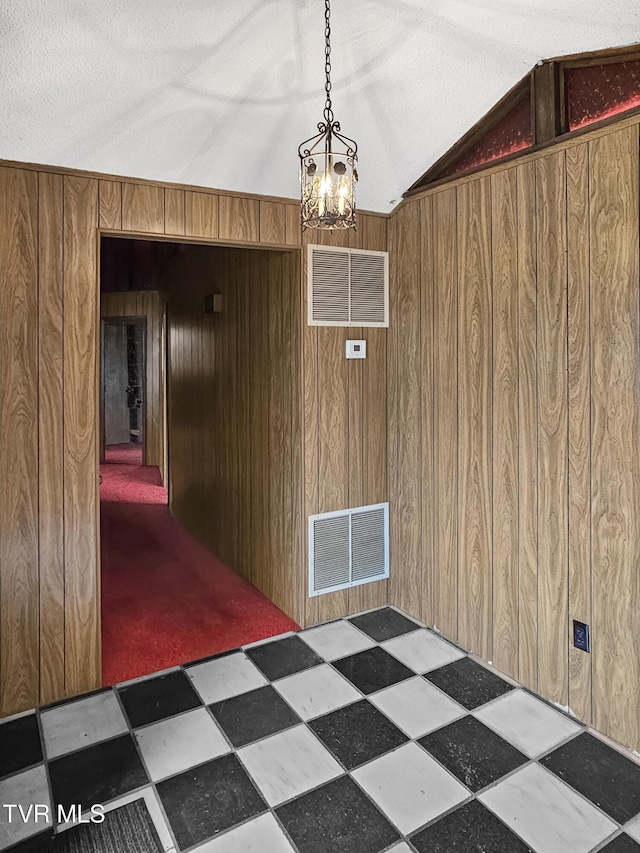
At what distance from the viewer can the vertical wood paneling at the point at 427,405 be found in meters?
3.10

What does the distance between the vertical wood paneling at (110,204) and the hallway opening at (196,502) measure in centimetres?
97

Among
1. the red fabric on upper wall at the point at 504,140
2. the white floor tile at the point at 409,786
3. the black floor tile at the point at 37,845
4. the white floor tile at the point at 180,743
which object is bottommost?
the black floor tile at the point at 37,845

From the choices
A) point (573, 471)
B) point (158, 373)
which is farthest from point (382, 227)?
point (158, 373)

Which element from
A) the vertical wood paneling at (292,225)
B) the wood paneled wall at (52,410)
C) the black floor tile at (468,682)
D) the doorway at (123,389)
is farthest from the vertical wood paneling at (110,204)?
the doorway at (123,389)

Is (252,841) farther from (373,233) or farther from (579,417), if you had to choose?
(373,233)

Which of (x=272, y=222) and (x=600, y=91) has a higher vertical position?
(x=600, y=91)

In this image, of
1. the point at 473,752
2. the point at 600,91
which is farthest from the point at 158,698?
the point at 600,91

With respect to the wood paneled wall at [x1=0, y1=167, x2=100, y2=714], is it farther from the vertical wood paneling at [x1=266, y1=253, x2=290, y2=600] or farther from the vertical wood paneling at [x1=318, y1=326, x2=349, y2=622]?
the vertical wood paneling at [x1=318, y1=326, x2=349, y2=622]

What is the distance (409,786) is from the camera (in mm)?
2031

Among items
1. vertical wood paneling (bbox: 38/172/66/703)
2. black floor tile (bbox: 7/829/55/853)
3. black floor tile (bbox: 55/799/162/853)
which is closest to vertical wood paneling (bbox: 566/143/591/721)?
black floor tile (bbox: 55/799/162/853)

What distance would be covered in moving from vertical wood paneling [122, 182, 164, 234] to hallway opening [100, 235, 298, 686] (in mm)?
790

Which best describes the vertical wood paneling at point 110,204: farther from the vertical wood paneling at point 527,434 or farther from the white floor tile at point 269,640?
the white floor tile at point 269,640

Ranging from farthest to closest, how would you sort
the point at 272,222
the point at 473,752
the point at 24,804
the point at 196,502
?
the point at 196,502, the point at 272,222, the point at 473,752, the point at 24,804

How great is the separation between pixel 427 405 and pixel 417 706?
1510 mm
